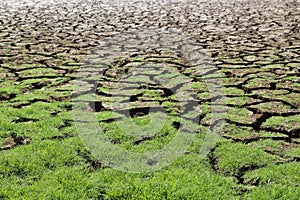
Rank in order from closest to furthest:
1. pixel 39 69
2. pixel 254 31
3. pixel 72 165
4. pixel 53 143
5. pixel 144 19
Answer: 1. pixel 72 165
2. pixel 53 143
3. pixel 39 69
4. pixel 254 31
5. pixel 144 19

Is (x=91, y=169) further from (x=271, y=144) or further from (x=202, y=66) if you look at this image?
(x=202, y=66)

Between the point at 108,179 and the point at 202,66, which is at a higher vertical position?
the point at 108,179

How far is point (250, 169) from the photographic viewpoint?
2.57 m

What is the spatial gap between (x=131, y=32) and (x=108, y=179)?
529cm

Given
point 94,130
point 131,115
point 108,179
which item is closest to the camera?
point 108,179

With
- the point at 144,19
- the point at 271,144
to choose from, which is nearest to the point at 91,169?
the point at 271,144

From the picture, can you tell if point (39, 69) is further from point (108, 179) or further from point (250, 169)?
point (250, 169)

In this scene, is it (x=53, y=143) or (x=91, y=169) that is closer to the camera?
(x=91, y=169)

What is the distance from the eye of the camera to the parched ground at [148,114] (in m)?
2.38

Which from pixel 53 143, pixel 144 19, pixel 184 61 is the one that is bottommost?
pixel 144 19

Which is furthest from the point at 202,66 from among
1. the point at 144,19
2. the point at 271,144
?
the point at 144,19

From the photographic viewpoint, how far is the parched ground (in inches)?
93.6

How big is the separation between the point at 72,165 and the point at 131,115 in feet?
3.17

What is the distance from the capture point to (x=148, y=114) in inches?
137
